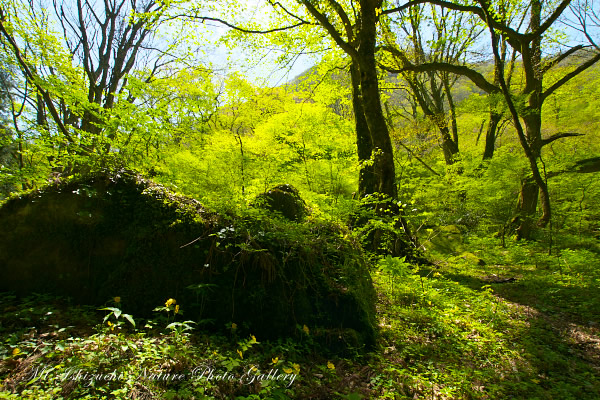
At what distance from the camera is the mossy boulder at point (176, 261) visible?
9.58 ft

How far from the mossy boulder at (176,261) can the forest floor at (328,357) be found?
0.20m

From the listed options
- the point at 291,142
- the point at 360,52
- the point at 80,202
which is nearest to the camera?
the point at 80,202

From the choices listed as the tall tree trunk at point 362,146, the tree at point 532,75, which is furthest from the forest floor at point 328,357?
the tree at point 532,75

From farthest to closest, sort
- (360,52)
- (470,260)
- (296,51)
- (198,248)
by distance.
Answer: (296,51), (470,260), (360,52), (198,248)

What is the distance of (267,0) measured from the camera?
7.43 metres

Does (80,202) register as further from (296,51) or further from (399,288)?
(296,51)

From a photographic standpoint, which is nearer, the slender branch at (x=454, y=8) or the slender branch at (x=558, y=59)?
the slender branch at (x=454, y=8)

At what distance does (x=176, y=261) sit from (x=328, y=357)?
1771mm

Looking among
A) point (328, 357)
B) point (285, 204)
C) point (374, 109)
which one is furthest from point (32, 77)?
point (328, 357)

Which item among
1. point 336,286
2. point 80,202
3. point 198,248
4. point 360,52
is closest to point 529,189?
point 360,52

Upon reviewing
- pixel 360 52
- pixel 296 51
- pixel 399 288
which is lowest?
pixel 399 288

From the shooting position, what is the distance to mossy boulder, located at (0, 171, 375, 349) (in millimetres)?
2920

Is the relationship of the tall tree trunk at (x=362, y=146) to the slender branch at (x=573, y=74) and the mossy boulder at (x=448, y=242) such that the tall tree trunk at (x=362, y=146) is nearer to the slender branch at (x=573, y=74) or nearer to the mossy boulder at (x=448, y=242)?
the mossy boulder at (x=448, y=242)

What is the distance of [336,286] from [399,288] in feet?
5.61
